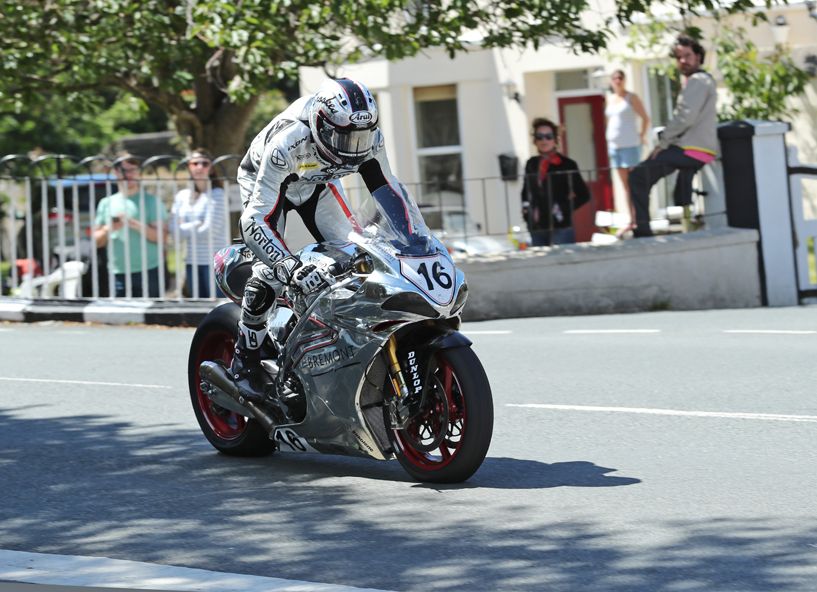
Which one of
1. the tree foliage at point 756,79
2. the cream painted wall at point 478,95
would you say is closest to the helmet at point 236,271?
the tree foliage at point 756,79

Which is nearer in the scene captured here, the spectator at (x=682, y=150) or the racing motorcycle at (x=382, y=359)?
the racing motorcycle at (x=382, y=359)

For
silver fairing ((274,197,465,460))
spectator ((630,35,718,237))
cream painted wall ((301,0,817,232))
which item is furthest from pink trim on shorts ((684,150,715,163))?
cream painted wall ((301,0,817,232))

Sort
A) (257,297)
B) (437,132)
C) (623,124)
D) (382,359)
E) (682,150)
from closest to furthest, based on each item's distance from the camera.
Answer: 1. (382,359)
2. (257,297)
3. (682,150)
4. (623,124)
5. (437,132)

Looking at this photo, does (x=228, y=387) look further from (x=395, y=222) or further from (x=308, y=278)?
(x=395, y=222)

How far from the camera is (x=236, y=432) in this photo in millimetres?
6719

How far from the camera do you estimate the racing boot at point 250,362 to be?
20.4 feet

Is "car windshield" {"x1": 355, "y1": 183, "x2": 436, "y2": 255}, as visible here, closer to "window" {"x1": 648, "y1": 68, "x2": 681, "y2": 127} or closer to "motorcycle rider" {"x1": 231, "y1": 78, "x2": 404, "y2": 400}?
"motorcycle rider" {"x1": 231, "y1": 78, "x2": 404, "y2": 400}

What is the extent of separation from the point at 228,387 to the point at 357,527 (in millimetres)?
1518

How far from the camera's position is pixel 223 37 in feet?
40.7

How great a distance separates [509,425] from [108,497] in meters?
2.47

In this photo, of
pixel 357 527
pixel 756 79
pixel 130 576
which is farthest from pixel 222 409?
pixel 756 79

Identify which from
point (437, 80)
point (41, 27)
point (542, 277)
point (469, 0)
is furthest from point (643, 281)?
point (437, 80)

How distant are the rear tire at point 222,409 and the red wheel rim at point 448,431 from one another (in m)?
1.10

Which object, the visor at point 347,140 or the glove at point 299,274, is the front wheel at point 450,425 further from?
the visor at point 347,140
